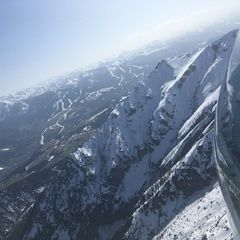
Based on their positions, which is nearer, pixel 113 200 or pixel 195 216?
pixel 195 216

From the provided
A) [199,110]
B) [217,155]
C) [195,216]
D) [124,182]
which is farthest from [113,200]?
[217,155]

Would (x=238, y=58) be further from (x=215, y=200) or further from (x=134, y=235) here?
(x=134, y=235)

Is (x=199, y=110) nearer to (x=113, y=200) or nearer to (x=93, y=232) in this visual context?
(x=113, y=200)

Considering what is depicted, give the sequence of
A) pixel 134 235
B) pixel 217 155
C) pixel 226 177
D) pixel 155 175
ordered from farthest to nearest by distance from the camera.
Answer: pixel 155 175
pixel 134 235
pixel 217 155
pixel 226 177

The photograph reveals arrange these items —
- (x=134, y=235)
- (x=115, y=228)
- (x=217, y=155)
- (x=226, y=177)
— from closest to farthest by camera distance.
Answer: (x=226, y=177)
(x=217, y=155)
(x=134, y=235)
(x=115, y=228)

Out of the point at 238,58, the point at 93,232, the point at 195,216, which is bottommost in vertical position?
the point at 93,232

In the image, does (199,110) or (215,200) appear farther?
(199,110)

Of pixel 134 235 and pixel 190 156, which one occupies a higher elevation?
pixel 190 156

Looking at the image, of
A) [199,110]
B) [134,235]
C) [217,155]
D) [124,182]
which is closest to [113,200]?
[124,182]

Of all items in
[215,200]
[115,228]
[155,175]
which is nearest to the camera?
[215,200]
